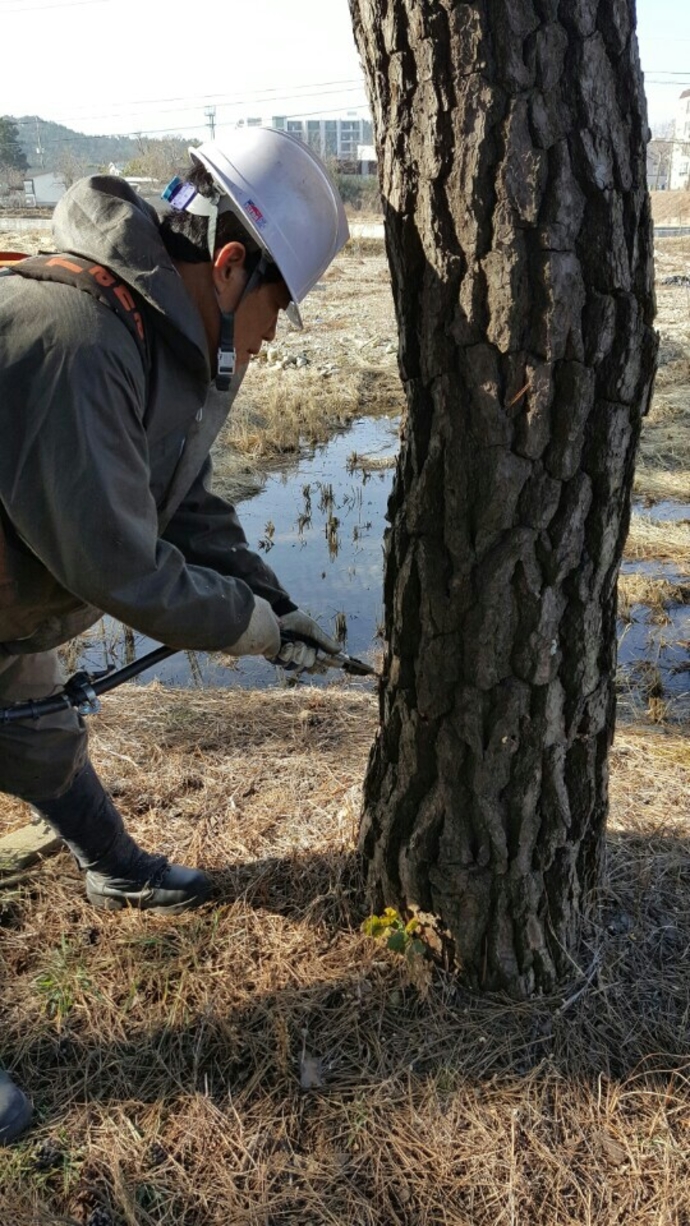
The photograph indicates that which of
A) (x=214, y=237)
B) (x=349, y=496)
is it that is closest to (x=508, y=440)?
(x=214, y=237)

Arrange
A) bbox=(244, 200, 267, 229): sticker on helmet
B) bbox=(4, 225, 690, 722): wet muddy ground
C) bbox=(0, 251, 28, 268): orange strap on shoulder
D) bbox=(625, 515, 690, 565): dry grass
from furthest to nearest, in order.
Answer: bbox=(625, 515, 690, 565): dry grass, bbox=(4, 225, 690, 722): wet muddy ground, bbox=(0, 251, 28, 268): orange strap on shoulder, bbox=(244, 200, 267, 229): sticker on helmet

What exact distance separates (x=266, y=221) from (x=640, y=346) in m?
0.82

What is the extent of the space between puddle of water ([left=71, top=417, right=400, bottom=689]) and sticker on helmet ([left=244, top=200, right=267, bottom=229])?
2.77 metres

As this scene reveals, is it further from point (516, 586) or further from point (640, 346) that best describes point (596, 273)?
point (516, 586)

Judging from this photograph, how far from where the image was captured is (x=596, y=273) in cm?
170

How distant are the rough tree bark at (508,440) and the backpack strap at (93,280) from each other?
543 millimetres

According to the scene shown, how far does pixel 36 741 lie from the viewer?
7.75 feet

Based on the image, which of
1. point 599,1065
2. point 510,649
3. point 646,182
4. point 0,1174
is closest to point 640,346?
point 646,182

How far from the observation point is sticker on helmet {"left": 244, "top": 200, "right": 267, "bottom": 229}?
188 cm

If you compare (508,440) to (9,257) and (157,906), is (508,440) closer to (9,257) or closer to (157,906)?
(9,257)

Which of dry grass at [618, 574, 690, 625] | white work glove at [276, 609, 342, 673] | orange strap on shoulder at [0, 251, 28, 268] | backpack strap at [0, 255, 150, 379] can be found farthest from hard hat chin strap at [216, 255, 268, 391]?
dry grass at [618, 574, 690, 625]

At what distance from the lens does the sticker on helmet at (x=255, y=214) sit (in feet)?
6.17

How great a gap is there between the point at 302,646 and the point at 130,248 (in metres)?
1.13

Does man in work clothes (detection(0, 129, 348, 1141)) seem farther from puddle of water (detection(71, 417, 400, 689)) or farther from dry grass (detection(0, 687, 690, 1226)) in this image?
puddle of water (detection(71, 417, 400, 689))
